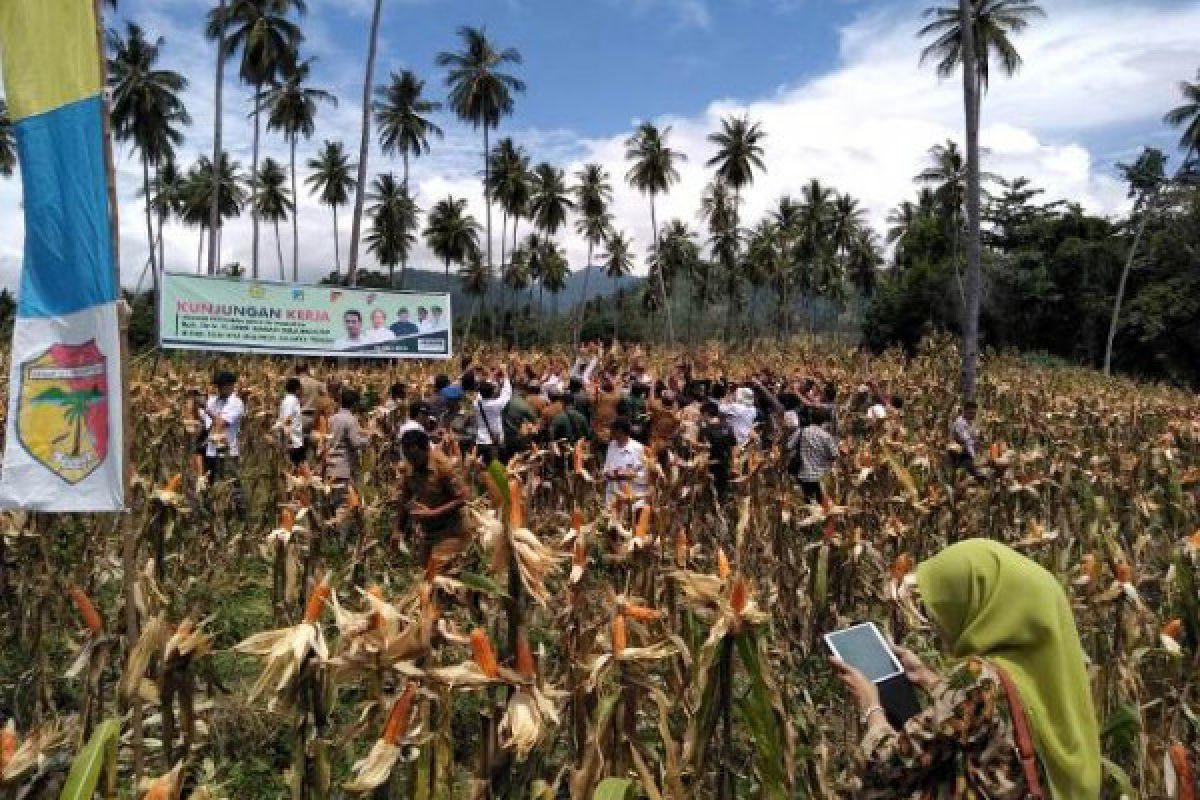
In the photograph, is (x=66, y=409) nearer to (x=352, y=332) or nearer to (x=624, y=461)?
(x=624, y=461)

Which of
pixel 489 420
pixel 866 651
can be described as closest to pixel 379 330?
pixel 489 420

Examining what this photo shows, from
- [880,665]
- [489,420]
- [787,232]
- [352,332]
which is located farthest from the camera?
[787,232]

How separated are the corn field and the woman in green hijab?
293 mm

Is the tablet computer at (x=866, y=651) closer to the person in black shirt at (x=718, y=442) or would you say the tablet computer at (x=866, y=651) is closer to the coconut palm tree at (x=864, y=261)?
the person in black shirt at (x=718, y=442)

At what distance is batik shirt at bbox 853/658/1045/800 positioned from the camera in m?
1.64

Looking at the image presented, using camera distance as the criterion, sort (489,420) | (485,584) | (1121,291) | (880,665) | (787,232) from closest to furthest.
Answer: (880,665)
(485,584)
(489,420)
(1121,291)
(787,232)

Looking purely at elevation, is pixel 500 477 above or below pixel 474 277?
below

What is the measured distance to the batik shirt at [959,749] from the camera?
1638 mm

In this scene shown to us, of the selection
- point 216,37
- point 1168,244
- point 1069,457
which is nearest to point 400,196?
point 216,37

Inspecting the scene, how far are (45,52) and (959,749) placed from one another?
2.99m

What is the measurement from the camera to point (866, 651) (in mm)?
1826

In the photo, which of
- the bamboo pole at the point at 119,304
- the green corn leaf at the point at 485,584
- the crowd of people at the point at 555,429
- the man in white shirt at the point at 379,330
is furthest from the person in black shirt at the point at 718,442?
the man in white shirt at the point at 379,330

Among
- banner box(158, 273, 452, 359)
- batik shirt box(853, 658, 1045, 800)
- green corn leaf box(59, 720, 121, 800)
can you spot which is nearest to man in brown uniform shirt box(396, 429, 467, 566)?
green corn leaf box(59, 720, 121, 800)

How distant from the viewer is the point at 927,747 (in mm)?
1670
